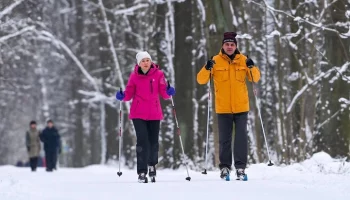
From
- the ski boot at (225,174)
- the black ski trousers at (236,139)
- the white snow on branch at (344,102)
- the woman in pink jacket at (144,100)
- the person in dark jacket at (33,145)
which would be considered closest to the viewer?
the ski boot at (225,174)

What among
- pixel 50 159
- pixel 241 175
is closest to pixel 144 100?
pixel 241 175

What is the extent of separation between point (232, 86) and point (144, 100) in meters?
1.30

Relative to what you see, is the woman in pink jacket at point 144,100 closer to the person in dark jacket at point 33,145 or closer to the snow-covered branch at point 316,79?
the snow-covered branch at point 316,79

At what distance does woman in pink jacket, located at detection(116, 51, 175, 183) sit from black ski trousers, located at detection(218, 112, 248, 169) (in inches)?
37.4

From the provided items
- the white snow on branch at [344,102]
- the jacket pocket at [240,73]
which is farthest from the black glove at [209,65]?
the white snow on branch at [344,102]

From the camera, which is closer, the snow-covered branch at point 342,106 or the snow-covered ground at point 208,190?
the snow-covered ground at point 208,190

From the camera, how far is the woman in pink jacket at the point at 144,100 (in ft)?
39.1

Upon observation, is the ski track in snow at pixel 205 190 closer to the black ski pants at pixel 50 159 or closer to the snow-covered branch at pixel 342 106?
the snow-covered branch at pixel 342 106

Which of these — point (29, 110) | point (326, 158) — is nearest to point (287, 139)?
point (326, 158)

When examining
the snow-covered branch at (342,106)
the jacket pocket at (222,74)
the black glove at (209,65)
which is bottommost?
the snow-covered branch at (342,106)

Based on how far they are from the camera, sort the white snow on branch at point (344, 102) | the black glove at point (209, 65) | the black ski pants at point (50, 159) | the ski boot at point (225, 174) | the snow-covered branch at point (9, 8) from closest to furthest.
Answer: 1. the black glove at point (209, 65)
2. the ski boot at point (225, 174)
3. the white snow on branch at point (344, 102)
4. the snow-covered branch at point (9, 8)
5. the black ski pants at point (50, 159)

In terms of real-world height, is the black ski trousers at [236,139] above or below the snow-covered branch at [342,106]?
below

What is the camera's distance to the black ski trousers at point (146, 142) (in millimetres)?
11953

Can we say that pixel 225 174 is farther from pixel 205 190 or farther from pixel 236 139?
pixel 205 190
